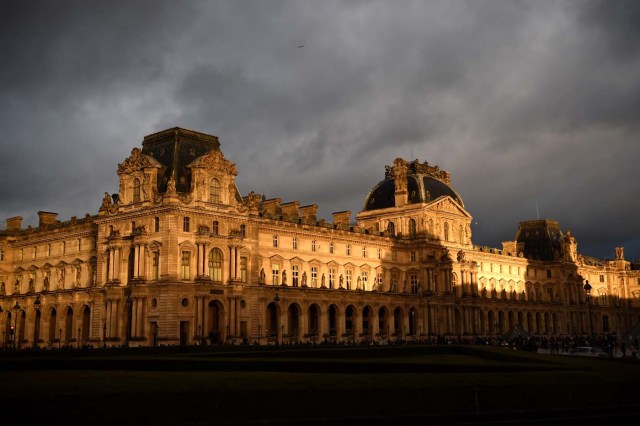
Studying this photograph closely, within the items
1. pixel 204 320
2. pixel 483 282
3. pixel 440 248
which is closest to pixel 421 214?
pixel 440 248

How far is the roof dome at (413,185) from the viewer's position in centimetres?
12050

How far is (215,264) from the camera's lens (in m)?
82.9

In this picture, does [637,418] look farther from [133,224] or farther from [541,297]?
[541,297]

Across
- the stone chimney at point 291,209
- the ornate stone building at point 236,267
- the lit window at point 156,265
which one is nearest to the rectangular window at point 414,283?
the ornate stone building at point 236,267

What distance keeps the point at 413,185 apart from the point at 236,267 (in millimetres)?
45845

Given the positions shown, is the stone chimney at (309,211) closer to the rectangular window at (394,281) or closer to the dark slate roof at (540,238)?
the rectangular window at (394,281)

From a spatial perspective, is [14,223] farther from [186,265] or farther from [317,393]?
[317,393]

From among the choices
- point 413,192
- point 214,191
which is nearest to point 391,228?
point 413,192

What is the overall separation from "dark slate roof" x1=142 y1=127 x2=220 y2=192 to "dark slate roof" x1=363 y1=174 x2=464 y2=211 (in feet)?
134

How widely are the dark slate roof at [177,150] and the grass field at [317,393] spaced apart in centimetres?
4907

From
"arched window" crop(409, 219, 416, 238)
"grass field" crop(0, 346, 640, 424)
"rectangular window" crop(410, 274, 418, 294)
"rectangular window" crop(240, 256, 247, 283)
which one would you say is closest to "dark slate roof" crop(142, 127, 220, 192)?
"rectangular window" crop(240, 256, 247, 283)

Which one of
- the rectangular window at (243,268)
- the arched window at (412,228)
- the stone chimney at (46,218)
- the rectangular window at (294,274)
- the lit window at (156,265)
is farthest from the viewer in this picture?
the arched window at (412,228)

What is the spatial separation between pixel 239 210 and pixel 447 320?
46639mm

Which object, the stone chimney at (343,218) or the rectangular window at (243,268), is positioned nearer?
the rectangular window at (243,268)
